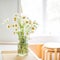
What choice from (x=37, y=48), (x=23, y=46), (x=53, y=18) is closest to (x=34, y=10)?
(x=53, y=18)

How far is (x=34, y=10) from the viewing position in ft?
12.0

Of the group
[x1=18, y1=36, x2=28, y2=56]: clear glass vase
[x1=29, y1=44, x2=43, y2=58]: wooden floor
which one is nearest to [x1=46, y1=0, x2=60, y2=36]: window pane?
[x1=29, y1=44, x2=43, y2=58]: wooden floor

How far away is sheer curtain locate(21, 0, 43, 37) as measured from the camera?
3.58 m

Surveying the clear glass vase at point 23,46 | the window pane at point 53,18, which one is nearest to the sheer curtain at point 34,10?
the window pane at point 53,18

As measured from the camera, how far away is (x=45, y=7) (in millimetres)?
3719

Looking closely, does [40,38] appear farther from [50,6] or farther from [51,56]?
[50,6]

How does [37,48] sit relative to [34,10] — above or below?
below

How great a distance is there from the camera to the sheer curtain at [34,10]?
3580 mm

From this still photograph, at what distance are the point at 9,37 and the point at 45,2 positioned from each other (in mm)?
1089

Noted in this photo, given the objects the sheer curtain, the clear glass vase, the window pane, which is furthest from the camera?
the window pane

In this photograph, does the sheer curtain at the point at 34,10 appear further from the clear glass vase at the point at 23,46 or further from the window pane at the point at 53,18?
the clear glass vase at the point at 23,46

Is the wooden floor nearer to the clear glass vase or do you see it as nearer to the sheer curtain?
the sheer curtain

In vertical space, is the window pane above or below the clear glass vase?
above

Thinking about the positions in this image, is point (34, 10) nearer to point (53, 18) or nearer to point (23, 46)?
point (53, 18)
